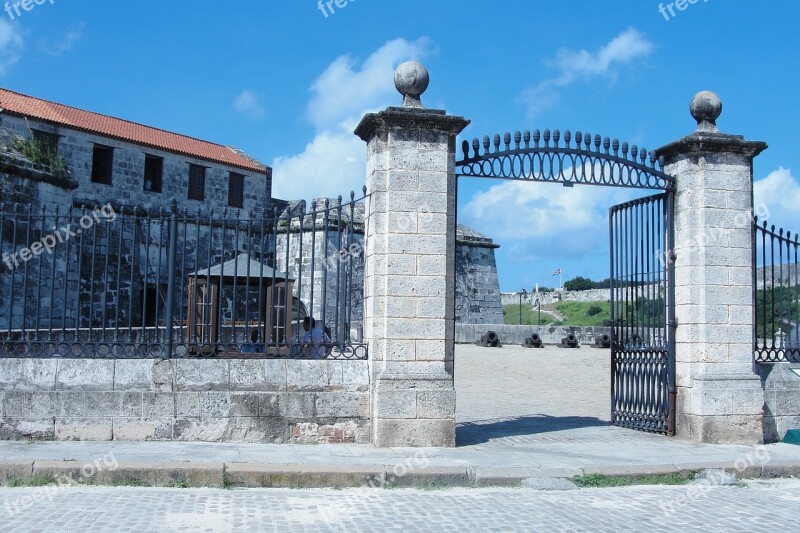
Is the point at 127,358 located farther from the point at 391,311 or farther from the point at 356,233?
the point at 356,233

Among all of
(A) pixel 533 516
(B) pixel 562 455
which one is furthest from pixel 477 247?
(A) pixel 533 516

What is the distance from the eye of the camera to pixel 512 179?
9.41 metres

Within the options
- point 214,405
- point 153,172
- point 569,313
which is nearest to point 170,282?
point 214,405

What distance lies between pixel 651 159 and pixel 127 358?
6.64 metres

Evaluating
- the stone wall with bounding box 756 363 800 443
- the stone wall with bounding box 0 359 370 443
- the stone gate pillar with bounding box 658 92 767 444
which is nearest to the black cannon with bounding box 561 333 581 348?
the stone wall with bounding box 756 363 800 443

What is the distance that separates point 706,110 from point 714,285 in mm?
2195

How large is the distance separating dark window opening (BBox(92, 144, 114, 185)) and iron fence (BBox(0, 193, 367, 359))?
2699 mm

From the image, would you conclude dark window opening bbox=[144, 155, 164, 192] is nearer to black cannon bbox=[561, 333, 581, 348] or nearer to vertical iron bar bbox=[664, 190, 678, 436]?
black cannon bbox=[561, 333, 581, 348]

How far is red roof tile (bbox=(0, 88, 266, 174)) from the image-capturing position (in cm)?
2512

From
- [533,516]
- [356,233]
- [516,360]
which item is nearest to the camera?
[533,516]

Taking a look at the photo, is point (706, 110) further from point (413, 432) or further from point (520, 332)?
point (520, 332)

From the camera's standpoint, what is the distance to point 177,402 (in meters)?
8.45

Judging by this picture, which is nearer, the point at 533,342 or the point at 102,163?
the point at 102,163

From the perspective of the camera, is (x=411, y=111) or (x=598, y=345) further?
(x=598, y=345)
